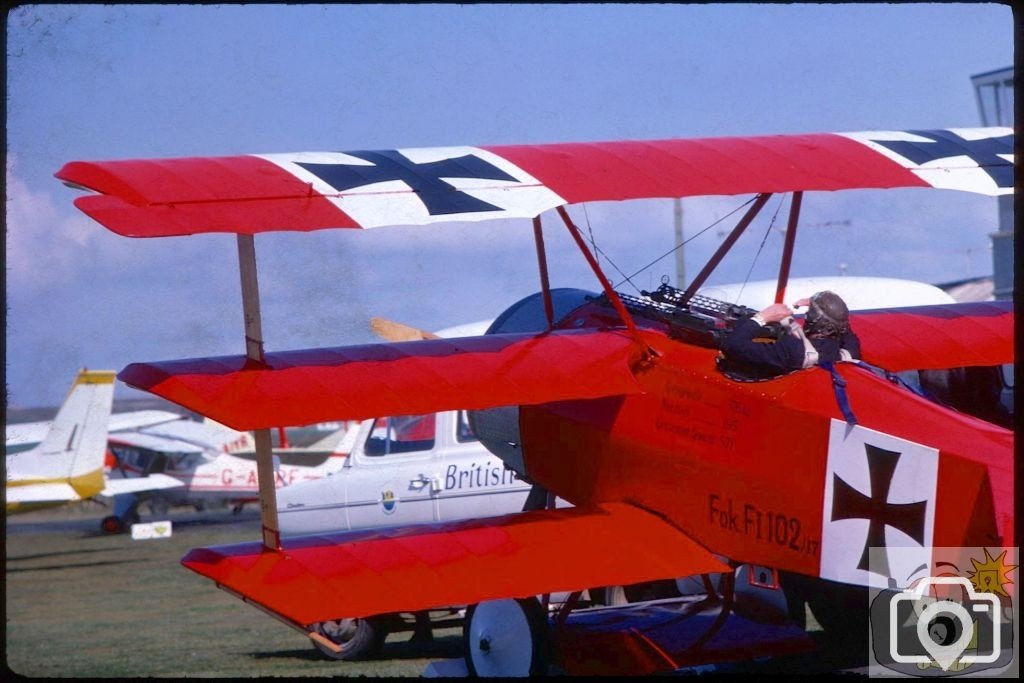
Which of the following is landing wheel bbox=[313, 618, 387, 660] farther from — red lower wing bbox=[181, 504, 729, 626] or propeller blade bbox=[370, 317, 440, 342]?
red lower wing bbox=[181, 504, 729, 626]

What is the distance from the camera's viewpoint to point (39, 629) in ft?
45.1

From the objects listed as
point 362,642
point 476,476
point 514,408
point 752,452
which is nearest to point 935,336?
point 752,452

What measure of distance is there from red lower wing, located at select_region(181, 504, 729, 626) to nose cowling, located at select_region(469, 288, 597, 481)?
53.2 inches

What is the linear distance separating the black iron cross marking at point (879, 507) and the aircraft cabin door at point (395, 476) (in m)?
5.72

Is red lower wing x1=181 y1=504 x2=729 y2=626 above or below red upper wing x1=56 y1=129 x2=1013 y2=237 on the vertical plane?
below

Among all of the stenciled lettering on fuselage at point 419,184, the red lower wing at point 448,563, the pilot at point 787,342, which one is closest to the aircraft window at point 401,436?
the red lower wing at point 448,563

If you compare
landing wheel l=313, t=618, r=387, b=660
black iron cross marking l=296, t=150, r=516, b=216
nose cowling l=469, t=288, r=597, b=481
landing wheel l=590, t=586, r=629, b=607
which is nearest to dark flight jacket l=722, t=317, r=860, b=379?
black iron cross marking l=296, t=150, r=516, b=216

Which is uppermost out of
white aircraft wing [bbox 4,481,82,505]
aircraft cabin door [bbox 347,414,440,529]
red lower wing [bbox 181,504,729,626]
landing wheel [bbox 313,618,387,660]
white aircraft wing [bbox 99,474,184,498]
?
red lower wing [bbox 181,504,729,626]

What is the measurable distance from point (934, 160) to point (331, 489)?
21.0ft

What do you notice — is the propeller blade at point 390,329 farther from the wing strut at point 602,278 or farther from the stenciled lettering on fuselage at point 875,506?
the stenciled lettering on fuselage at point 875,506

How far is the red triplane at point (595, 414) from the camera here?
6.02 meters

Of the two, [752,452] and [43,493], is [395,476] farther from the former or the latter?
[43,493]

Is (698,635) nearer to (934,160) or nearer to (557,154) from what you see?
(557,154)

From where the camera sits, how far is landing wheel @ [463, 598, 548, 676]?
7004 mm
